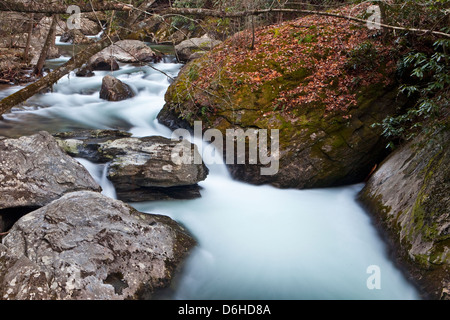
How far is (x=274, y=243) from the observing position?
455 centimetres

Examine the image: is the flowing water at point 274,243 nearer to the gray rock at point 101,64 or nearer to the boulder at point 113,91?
the boulder at point 113,91

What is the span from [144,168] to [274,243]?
8.38 feet

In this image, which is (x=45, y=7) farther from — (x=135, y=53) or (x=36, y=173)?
(x=135, y=53)

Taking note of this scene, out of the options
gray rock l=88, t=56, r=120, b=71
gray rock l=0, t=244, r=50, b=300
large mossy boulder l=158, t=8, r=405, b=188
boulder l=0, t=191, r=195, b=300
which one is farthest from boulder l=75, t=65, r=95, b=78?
gray rock l=0, t=244, r=50, b=300

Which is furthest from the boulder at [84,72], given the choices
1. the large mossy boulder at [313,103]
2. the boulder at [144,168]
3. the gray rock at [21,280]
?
the gray rock at [21,280]

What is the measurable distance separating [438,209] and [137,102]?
838cm

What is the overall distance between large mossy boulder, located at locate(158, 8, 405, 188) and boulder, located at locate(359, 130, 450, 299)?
922mm

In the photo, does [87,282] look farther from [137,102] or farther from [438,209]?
[137,102]

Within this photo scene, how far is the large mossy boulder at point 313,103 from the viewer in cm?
574

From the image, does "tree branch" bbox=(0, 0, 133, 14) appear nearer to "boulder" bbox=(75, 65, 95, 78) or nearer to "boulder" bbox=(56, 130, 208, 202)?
"boulder" bbox=(56, 130, 208, 202)

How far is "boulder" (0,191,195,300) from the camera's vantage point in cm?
289

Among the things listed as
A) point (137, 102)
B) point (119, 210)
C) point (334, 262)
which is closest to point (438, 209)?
point (334, 262)

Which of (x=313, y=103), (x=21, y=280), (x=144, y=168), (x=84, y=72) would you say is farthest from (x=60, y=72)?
(x=84, y=72)

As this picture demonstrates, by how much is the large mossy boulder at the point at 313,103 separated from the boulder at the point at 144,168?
99 centimetres
